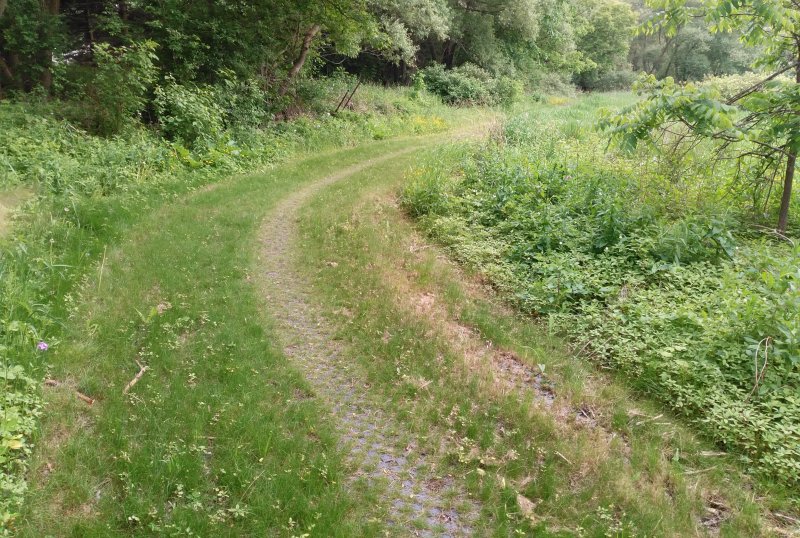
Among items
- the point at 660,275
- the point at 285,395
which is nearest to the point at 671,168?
the point at 660,275

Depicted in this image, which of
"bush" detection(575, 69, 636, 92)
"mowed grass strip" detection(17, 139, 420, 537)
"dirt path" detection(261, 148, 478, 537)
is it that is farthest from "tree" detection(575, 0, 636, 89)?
"mowed grass strip" detection(17, 139, 420, 537)

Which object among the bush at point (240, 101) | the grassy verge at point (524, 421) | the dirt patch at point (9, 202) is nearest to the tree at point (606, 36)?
the bush at point (240, 101)

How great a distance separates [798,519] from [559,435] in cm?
162

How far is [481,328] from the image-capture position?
5773 millimetres

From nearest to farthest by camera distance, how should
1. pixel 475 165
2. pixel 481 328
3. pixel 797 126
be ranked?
pixel 481 328
pixel 797 126
pixel 475 165

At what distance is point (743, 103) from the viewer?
6.64 meters

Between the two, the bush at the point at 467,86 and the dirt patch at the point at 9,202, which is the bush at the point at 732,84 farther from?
the bush at the point at 467,86

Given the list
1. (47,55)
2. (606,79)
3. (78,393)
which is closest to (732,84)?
(78,393)

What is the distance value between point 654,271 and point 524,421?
2.96m

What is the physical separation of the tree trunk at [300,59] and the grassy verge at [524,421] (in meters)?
12.7

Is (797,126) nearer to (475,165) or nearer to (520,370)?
(520,370)

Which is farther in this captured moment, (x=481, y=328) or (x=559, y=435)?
(x=481, y=328)

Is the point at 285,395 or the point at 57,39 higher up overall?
the point at 57,39

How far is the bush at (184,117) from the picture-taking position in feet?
41.0
